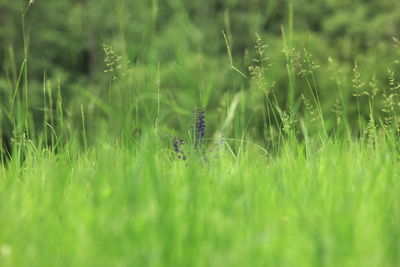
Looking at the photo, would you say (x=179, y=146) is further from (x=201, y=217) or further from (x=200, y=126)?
(x=201, y=217)

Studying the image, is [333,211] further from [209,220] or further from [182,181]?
[182,181]

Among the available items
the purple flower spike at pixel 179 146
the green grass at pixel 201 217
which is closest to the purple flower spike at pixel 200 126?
the purple flower spike at pixel 179 146

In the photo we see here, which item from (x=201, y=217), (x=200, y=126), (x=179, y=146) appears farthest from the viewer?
(x=200, y=126)

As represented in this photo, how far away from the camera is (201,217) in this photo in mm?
1741

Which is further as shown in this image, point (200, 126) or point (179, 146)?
point (200, 126)

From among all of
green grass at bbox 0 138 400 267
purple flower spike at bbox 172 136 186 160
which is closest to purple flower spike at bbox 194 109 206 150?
purple flower spike at bbox 172 136 186 160

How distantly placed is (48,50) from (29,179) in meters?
22.5

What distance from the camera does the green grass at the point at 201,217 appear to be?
158 cm

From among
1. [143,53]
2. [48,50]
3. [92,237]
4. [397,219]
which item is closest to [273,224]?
[397,219]

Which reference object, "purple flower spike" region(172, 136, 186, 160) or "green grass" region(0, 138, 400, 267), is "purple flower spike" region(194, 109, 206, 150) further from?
"green grass" region(0, 138, 400, 267)

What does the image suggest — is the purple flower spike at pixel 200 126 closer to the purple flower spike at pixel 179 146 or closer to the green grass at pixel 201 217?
the purple flower spike at pixel 179 146

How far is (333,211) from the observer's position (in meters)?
1.83

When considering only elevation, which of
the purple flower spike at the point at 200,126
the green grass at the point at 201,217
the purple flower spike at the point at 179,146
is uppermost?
the purple flower spike at the point at 200,126

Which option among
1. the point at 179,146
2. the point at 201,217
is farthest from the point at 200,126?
the point at 201,217
